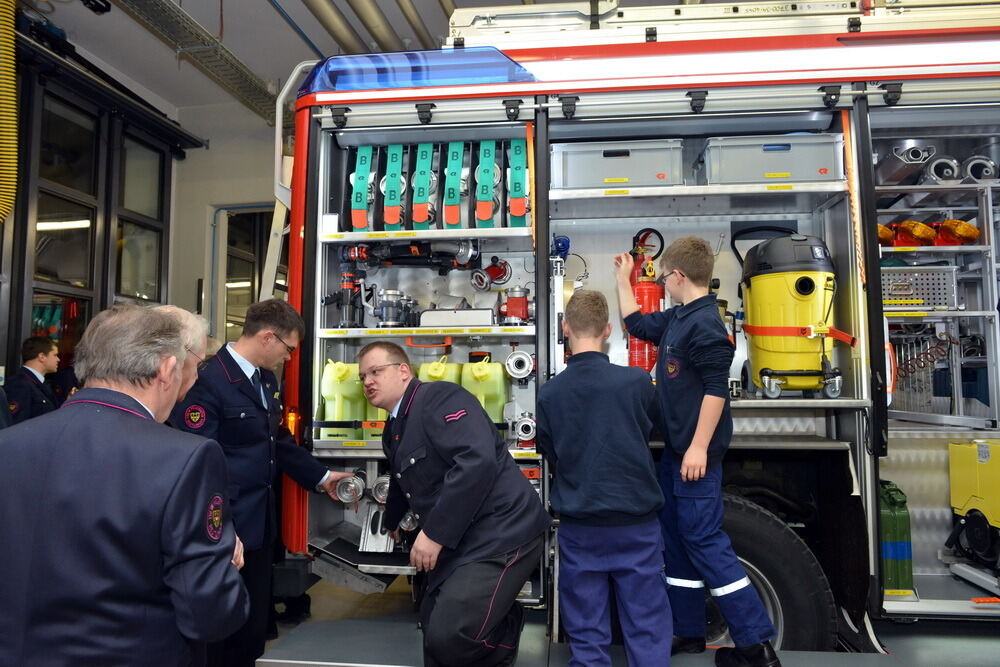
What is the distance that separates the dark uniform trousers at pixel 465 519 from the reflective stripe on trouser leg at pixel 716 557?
2.06 ft

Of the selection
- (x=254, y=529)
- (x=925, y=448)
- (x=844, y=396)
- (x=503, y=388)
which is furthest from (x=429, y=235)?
(x=925, y=448)

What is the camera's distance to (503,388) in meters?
3.36

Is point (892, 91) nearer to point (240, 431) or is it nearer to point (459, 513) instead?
point (459, 513)

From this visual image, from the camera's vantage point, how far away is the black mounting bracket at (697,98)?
310 cm

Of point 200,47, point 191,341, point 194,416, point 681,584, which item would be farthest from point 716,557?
point 200,47

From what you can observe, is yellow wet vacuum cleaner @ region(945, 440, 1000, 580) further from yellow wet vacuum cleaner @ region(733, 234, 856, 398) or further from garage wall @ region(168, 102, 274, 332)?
garage wall @ region(168, 102, 274, 332)

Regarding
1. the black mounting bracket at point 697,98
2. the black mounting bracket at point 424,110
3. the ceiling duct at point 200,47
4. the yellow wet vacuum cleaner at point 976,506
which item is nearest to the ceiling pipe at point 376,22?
the ceiling duct at point 200,47

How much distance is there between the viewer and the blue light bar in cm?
324

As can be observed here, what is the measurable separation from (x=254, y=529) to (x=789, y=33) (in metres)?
3.66

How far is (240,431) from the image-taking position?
2.77 m

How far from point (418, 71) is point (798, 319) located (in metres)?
2.36

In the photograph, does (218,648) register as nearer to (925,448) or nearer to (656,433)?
(656,433)

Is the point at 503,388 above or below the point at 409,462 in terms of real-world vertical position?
above

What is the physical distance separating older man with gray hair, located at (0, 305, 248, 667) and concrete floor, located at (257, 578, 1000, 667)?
4.95ft
